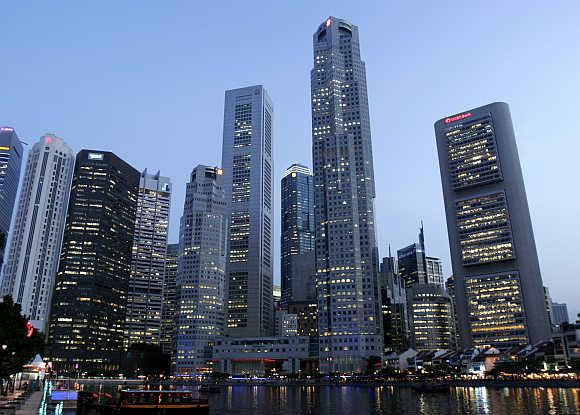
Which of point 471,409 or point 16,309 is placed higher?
point 16,309

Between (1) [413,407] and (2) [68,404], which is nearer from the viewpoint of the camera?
(2) [68,404]

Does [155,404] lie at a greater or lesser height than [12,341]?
lesser

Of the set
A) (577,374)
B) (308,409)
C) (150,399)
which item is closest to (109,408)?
(150,399)

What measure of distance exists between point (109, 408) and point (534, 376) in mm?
163333

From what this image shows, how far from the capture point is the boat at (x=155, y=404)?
89.2 meters

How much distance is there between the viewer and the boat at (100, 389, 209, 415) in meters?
89.2

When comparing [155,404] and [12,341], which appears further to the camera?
[155,404]

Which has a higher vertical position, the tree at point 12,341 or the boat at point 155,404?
the tree at point 12,341

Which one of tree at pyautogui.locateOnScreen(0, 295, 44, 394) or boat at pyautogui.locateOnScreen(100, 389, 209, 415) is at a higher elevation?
tree at pyautogui.locateOnScreen(0, 295, 44, 394)

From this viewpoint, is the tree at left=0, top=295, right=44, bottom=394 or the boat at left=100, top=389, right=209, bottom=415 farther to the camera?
the boat at left=100, top=389, right=209, bottom=415

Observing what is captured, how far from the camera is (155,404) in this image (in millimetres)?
89750

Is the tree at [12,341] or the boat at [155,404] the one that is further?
the boat at [155,404]

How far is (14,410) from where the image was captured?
65.4m

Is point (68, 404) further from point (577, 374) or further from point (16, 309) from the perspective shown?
point (577, 374)
